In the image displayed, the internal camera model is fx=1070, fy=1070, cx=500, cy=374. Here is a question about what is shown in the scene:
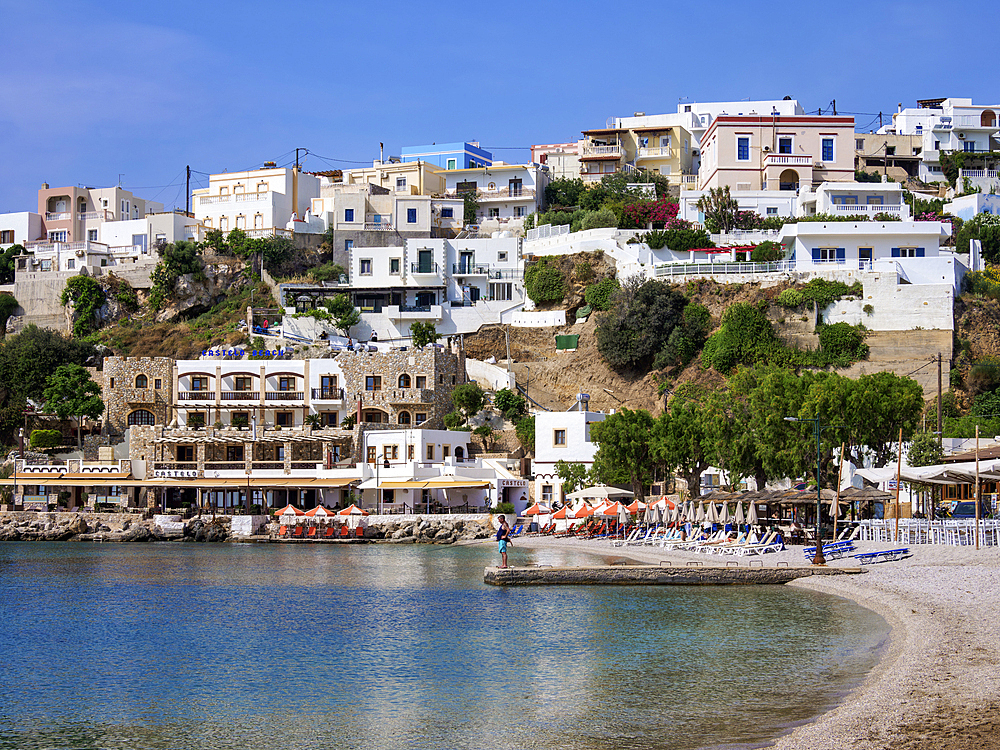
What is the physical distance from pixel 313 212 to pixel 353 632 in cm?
5622

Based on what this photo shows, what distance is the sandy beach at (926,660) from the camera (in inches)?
508

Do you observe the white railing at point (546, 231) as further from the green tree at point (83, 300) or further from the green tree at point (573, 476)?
the green tree at point (83, 300)

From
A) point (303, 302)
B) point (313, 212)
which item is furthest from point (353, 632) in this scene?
point (313, 212)

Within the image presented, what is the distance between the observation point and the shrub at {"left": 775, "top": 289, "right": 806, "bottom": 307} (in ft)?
181

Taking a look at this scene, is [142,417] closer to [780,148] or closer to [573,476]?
[573,476]

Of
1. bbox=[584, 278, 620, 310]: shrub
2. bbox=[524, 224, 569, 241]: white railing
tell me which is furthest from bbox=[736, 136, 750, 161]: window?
bbox=[584, 278, 620, 310]: shrub

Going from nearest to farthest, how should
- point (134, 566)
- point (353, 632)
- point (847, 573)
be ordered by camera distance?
point (353, 632), point (847, 573), point (134, 566)

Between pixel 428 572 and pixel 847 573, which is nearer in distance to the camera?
pixel 847 573

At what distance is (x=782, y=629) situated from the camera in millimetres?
21266

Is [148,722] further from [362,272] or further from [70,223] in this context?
[70,223]

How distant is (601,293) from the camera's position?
61.5 metres

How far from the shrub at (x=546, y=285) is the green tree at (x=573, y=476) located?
50.4ft

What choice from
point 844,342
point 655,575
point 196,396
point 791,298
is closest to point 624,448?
point 844,342

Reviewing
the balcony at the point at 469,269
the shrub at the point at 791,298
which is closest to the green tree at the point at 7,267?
the balcony at the point at 469,269
